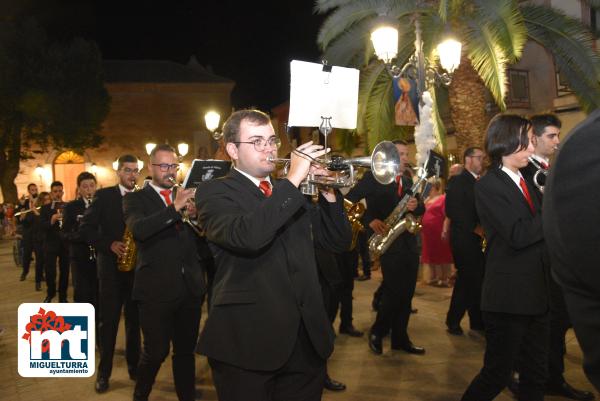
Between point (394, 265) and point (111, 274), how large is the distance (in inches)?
119

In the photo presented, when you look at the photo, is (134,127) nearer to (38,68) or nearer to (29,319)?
(38,68)

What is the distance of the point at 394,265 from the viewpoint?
6.18m

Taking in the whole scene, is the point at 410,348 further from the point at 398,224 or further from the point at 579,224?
the point at 579,224

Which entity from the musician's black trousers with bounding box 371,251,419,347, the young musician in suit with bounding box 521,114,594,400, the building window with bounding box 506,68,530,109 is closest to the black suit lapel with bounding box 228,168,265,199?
the young musician in suit with bounding box 521,114,594,400

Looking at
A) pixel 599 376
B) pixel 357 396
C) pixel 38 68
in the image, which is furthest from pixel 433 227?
pixel 38 68

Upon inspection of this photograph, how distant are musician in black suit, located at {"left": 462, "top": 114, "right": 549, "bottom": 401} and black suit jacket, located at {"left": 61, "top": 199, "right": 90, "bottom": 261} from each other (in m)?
5.89

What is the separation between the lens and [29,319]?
570 cm

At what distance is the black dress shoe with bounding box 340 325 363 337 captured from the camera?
23.6ft

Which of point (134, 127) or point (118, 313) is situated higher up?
point (134, 127)

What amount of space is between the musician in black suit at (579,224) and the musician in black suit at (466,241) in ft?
18.6

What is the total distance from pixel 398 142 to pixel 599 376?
5.48 meters

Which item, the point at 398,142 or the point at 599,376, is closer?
the point at 599,376

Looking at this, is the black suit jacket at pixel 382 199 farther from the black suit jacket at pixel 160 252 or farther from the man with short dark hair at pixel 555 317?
the black suit jacket at pixel 160 252

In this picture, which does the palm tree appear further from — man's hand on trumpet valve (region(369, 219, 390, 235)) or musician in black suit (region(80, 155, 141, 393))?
musician in black suit (region(80, 155, 141, 393))
